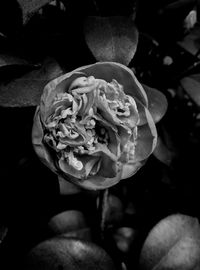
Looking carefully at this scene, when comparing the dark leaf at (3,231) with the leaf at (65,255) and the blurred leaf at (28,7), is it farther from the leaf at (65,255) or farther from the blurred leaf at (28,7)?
the blurred leaf at (28,7)

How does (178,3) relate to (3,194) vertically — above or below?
above

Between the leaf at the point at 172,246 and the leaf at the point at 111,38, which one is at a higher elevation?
the leaf at the point at 111,38

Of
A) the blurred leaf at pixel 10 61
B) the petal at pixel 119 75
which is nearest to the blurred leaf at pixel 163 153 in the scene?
the petal at pixel 119 75

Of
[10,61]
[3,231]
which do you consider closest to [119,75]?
[10,61]

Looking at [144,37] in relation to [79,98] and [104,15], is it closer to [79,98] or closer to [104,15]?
[104,15]

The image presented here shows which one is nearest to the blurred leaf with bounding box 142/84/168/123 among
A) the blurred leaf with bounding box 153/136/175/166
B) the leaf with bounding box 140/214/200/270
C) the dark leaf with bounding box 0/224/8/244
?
the blurred leaf with bounding box 153/136/175/166

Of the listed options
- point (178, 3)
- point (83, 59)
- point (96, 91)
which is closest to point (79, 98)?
point (96, 91)

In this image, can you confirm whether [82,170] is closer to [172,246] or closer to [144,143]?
[144,143]

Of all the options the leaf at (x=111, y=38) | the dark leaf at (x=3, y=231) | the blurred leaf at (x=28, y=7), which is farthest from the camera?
the dark leaf at (x=3, y=231)
